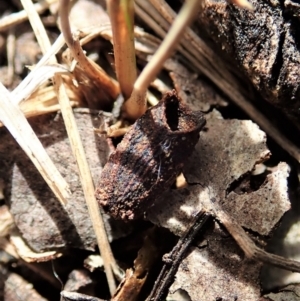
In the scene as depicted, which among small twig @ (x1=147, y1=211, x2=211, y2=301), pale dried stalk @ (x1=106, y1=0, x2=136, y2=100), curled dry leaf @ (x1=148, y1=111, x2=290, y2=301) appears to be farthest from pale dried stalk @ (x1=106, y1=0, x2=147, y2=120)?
small twig @ (x1=147, y1=211, x2=211, y2=301)

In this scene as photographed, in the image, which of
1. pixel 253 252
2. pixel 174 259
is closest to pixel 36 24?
pixel 174 259

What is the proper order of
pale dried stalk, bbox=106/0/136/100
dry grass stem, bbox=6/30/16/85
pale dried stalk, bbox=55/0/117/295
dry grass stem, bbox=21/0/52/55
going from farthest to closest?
1. dry grass stem, bbox=6/30/16/85
2. dry grass stem, bbox=21/0/52/55
3. pale dried stalk, bbox=55/0/117/295
4. pale dried stalk, bbox=106/0/136/100

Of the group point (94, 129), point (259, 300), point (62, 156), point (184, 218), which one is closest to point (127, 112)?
point (94, 129)

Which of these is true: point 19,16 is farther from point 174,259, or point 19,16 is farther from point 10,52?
point 174,259

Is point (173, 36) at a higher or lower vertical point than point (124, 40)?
lower

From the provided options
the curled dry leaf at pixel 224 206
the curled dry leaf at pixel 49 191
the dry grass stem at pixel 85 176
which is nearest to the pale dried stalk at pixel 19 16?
the dry grass stem at pixel 85 176

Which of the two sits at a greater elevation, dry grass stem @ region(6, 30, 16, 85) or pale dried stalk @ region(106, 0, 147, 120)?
dry grass stem @ region(6, 30, 16, 85)

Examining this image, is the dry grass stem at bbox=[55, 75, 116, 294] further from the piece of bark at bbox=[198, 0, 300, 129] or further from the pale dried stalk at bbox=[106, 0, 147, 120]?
the piece of bark at bbox=[198, 0, 300, 129]
